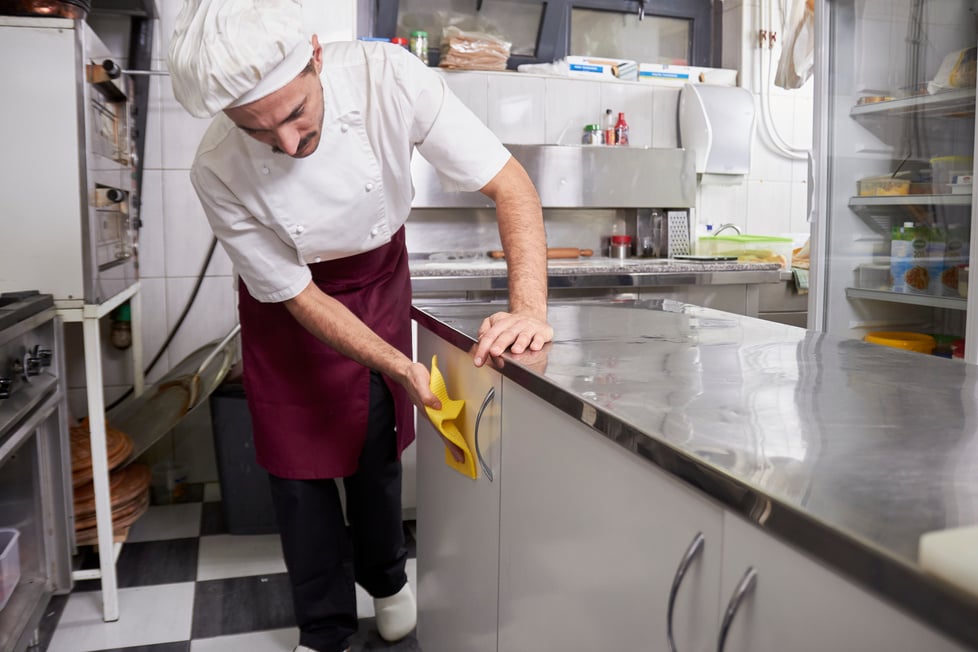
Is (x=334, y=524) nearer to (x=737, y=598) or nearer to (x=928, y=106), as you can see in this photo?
(x=737, y=598)

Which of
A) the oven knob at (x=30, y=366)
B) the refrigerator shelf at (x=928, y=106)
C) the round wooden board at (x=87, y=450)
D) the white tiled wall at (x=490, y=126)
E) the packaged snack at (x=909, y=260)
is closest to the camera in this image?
the oven knob at (x=30, y=366)

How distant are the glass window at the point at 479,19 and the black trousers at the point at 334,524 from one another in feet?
6.18

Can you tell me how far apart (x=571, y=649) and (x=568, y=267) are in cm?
197

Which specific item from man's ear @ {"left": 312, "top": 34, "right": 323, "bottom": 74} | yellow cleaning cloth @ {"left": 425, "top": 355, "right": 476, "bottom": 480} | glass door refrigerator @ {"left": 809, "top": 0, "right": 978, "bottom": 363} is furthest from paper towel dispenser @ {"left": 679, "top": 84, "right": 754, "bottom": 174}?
yellow cleaning cloth @ {"left": 425, "top": 355, "right": 476, "bottom": 480}

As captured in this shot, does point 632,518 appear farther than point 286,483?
No

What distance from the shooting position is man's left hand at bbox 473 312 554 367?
3.79ft

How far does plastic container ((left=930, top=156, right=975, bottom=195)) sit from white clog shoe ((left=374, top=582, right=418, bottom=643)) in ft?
6.09

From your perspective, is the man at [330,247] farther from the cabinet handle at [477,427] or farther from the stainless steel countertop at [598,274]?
the stainless steel countertop at [598,274]

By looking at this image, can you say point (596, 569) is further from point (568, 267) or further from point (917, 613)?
point (568, 267)

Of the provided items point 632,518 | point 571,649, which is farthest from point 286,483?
point 632,518

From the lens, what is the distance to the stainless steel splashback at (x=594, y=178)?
3109 millimetres

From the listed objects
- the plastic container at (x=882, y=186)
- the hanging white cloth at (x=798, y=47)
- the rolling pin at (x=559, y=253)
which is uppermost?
the hanging white cloth at (x=798, y=47)

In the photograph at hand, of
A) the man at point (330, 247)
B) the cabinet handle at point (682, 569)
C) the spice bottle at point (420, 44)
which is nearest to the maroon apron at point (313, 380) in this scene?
the man at point (330, 247)

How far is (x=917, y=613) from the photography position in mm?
439
